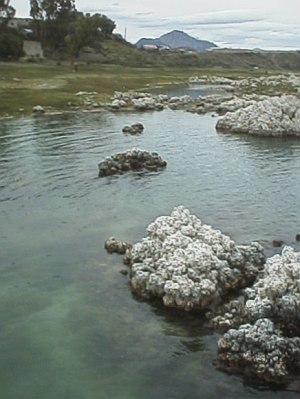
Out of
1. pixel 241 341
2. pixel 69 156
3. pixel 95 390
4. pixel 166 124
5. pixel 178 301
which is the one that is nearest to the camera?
pixel 95 390

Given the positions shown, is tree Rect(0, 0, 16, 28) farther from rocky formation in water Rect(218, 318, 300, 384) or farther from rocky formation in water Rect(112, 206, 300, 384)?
rocky formation in water Rect(218, 318, 300, 384)

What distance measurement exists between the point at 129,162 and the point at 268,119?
2691cm

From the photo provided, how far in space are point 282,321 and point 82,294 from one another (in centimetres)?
861

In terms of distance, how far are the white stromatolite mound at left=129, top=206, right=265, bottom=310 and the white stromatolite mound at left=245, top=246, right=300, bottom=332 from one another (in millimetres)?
2090

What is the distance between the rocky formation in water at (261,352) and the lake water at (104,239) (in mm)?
535

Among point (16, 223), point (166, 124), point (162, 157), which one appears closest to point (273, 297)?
point (16, 223)

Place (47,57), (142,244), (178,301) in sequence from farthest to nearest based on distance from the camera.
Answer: (47,57), (142,244), (178,301)

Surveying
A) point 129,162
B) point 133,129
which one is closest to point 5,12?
point 133,129

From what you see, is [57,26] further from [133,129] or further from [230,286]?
[230,286]

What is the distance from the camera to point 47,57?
564 ft

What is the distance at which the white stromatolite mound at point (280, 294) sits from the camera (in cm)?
2192

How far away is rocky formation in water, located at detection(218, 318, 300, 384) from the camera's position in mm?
19469

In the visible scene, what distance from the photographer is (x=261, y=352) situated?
19938 mm

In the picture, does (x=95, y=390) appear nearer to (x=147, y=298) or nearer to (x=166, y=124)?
(x=147, y=298)
